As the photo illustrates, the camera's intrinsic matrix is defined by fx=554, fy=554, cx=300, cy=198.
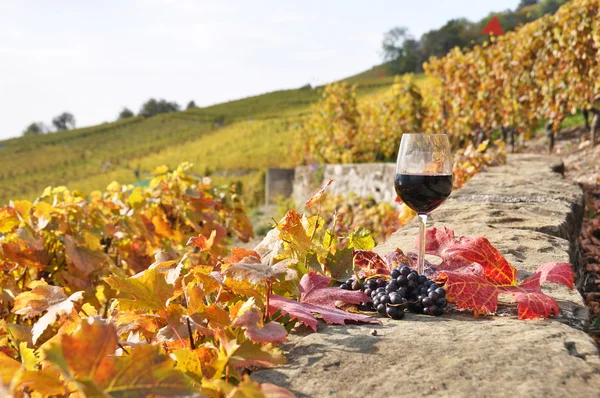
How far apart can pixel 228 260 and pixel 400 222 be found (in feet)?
10.6

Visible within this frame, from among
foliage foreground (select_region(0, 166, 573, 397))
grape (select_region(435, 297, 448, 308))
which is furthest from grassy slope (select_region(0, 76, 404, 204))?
grape (select_region(435, 297, 448, 308))

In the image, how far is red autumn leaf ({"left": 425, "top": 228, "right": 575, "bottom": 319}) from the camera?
130 cm

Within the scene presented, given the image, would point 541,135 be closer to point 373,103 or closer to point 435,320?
point 373,103

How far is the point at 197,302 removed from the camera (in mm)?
1062

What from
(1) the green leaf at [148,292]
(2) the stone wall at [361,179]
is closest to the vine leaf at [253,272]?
(1) the green leaf at [148,292]

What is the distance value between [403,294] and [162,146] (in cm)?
3825

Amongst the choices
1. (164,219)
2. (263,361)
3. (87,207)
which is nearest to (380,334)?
(263,361)

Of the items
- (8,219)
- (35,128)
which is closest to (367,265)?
(8,219)

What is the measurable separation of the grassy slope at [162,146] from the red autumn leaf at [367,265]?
18.8 m

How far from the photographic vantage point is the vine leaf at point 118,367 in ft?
2.27

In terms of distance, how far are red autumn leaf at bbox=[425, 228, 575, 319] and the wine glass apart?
163 mm

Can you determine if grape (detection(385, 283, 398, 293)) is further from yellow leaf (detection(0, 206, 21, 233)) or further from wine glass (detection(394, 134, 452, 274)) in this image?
yellow leaf (detection(0, 206, 21, 233))

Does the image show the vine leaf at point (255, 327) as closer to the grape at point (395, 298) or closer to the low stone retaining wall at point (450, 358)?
the low stone retaining wall at point (450, 358)

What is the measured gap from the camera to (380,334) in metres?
1.13
